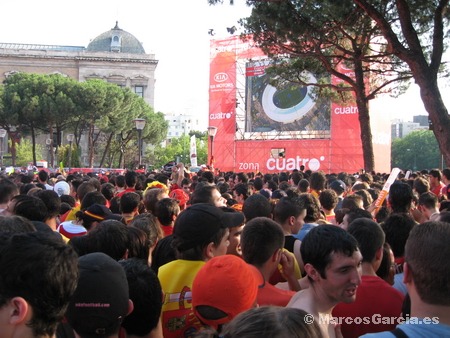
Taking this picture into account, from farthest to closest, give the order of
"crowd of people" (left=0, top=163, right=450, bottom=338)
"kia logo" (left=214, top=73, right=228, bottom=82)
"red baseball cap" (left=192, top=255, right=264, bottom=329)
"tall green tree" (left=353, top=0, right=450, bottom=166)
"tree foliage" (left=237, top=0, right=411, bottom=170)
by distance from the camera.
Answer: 1. "kia logo" (left=214, top=73, right=228, bottom=82)
2. "tree foliage" (left=237, top=0, right=411, bottom=170)
3. "tall green tree" (left=353, top=0, right=450, bottom=166)
4. "red baseball cap" (left=192, top=255, right=264, bottom=329)
5. "crowd of people" (left=0, top=163, right=450, bottom=338)

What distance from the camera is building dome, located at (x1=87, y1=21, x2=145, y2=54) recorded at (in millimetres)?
80000

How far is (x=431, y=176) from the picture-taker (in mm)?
10930

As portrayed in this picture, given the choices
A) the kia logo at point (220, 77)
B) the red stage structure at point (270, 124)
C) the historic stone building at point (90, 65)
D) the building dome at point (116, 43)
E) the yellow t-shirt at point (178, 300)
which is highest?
the building dome at point (116, 43)

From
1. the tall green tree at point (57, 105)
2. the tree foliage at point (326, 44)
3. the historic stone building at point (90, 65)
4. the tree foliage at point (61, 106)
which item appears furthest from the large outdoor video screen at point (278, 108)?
the historic stone building at point (90, 65)

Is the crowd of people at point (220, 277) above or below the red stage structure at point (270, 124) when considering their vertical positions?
below

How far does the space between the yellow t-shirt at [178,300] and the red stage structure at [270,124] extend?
29010 millimetres

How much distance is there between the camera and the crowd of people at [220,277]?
80.2 inches

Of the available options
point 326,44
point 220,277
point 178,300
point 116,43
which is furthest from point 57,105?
point 220,277

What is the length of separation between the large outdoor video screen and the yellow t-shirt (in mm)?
29615

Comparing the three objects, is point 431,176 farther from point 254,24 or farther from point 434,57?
point 254,24

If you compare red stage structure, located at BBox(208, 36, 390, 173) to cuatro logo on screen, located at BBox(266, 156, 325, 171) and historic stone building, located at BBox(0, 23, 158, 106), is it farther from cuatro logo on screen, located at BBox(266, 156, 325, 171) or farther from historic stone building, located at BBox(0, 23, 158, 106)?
historic stone building, located at BBox(0, 23, 158, 106)

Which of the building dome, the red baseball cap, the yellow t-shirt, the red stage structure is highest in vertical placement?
the building dome

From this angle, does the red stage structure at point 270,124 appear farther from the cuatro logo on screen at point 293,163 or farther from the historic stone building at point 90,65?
the historic stone building at point 90,65

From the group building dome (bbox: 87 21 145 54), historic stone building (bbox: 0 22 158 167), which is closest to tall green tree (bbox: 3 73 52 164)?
historic stone building (bbox: 0 22 158 167)
